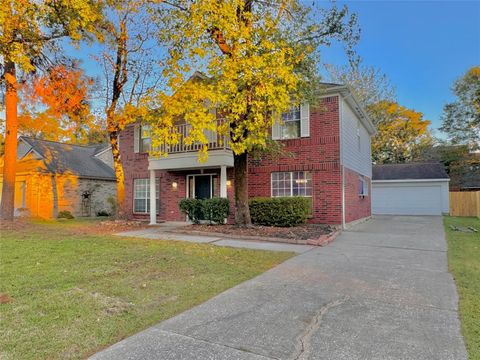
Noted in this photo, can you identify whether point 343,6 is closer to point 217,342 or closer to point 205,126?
point 205,126

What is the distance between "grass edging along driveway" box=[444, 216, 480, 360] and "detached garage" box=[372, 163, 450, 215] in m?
13.7

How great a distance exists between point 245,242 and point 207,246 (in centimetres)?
133

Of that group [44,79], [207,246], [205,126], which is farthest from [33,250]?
[44,79]

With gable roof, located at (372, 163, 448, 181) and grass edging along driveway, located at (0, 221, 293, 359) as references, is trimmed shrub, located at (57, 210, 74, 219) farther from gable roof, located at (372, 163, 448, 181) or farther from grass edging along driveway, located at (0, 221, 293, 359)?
gable roof, located at (372, 163, 448, 181)

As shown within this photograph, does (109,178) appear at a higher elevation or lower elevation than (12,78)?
lower

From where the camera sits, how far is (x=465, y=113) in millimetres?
26766

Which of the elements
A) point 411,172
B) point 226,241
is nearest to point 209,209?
point 226,241

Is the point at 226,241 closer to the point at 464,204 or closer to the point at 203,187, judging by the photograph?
the point at 203,187

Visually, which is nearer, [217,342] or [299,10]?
[217,342]

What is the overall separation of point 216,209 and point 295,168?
144 inches

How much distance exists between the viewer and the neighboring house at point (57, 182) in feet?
60.7

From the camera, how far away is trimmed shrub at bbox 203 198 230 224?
12464mm

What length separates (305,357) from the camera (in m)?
2.82

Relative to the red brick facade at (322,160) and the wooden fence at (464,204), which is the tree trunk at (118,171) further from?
the wooden fence at (464,204)
